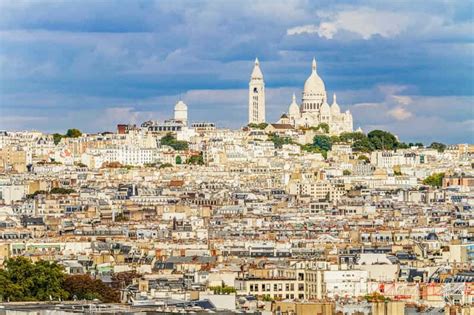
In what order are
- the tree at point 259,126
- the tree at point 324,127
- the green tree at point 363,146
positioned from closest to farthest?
the green tree at point 363,146 < the tree at point 324,127 < the tree at point 259,126

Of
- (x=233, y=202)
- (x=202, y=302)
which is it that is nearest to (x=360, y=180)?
(x=233, y=202)

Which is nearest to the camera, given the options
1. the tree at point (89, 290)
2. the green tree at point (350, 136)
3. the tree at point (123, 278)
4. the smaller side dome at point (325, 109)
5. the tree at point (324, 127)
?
the tree at point (89, 290)

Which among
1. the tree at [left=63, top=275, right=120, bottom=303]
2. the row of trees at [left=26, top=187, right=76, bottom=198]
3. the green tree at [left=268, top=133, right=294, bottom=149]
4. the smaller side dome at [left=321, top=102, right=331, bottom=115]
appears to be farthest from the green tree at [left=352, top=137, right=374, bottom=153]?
the tree at [left=63, top=275, right=120, bottom=303]

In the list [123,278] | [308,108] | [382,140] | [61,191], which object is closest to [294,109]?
[308,108]

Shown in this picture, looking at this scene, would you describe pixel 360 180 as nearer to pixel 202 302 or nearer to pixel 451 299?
pixel 451 299

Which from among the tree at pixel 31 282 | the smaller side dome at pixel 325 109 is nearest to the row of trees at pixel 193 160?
the smaller side dome at pixel 325 109

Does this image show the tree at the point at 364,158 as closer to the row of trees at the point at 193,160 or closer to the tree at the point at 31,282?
the row of trees at the point at 193,160

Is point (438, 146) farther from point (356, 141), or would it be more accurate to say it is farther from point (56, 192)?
point (56, 192)

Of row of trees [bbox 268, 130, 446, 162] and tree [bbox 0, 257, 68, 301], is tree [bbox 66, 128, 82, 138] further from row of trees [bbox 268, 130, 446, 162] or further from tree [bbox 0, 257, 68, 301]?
tree [bbox 0, 257, 68, 301]
